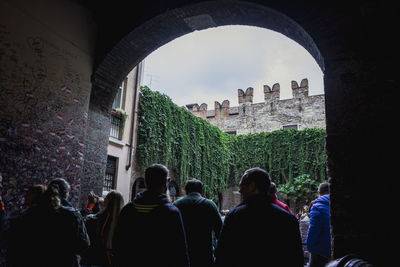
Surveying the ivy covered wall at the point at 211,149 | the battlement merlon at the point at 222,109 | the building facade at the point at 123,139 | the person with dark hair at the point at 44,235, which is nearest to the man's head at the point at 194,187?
the person with dark hair at the point at 44,235

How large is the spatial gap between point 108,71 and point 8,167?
85.2 inches

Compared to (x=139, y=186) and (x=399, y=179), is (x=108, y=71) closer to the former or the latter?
(x=399, y=179)

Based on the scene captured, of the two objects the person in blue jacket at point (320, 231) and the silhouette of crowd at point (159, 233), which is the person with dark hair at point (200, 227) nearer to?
the silhouette of crowd at point (159, 233)

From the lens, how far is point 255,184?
215 centimetres

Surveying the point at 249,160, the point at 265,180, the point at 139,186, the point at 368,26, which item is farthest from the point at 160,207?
the point at 249,160

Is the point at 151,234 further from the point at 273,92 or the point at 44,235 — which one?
the point at 273,92

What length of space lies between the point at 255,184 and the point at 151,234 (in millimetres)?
819

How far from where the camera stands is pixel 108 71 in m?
4.96

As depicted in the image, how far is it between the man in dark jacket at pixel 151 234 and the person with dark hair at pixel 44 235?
416mm

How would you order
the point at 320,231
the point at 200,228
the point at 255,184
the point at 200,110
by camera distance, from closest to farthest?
the point at 255,184 < the point at 200,228 < the point at 320,231 < the point at 200,110

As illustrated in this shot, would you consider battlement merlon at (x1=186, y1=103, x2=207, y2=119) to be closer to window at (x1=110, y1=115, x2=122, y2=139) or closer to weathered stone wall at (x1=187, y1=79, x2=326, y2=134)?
weathered stone wall at (x1=187, y1=79, x2=326, y2=134)

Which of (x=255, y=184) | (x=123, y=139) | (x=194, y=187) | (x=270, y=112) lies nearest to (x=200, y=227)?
(x=194, y=187)

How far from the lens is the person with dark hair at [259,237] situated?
1971 mm

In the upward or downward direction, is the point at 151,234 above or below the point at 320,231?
above
